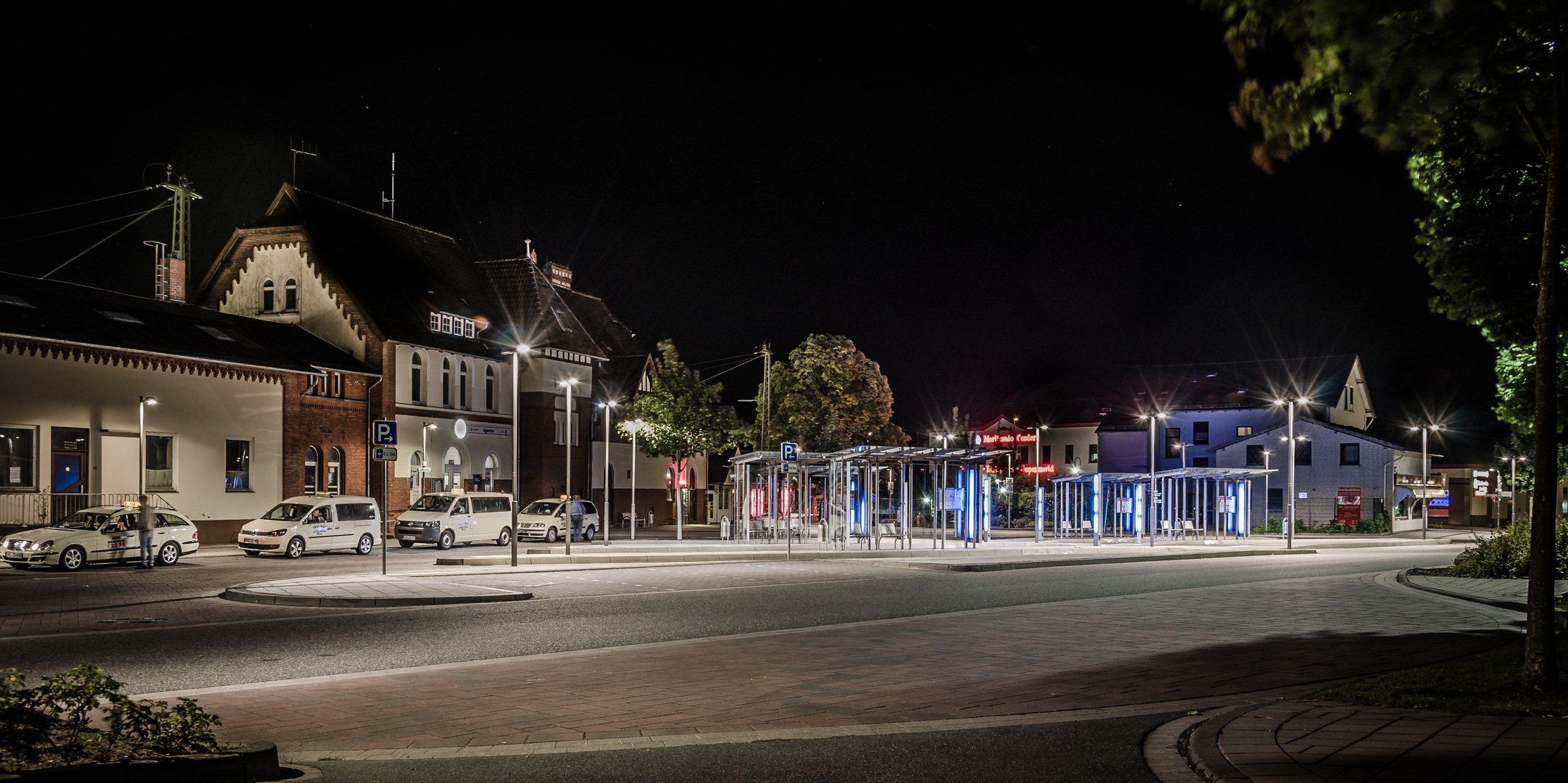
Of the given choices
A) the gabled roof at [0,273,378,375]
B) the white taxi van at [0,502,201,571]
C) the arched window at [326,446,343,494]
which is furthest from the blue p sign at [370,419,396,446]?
the arched window at [326,446,343,494]

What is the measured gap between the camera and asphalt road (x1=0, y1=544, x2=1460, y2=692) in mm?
11688

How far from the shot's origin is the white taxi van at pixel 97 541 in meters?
26.2

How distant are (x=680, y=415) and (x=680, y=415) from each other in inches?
2.2

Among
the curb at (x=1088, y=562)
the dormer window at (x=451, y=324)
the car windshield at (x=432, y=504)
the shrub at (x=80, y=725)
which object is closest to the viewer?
the shrub at (x=80, y=725)

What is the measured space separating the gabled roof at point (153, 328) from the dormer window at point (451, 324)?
4796mm

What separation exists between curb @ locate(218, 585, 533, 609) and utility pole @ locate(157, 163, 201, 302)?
32653mm

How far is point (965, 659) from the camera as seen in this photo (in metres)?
11.7

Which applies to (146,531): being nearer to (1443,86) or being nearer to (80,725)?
(80,725)

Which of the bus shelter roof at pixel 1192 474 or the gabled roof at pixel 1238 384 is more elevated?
the gabled roof at pixel 1238 384

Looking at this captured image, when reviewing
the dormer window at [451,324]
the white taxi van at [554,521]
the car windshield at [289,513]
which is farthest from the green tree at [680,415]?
the car windshield at [289,513]

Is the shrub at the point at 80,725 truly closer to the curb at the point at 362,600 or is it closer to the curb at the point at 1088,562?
the curb at the point at 362,600

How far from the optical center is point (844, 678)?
10.5m

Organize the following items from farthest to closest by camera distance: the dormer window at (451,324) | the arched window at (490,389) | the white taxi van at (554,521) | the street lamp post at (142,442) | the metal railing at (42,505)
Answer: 1. the arched window at (490,389)
2. the dormer window at (451,324)
3. the white taxi van at (554,521)
4. the street lamp post at (142,442)
5. the metal railing at (42,505)

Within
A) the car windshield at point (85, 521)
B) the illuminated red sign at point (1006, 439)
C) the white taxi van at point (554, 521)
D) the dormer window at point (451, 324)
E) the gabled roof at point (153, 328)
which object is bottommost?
the white taxi van at point (554, 521)
